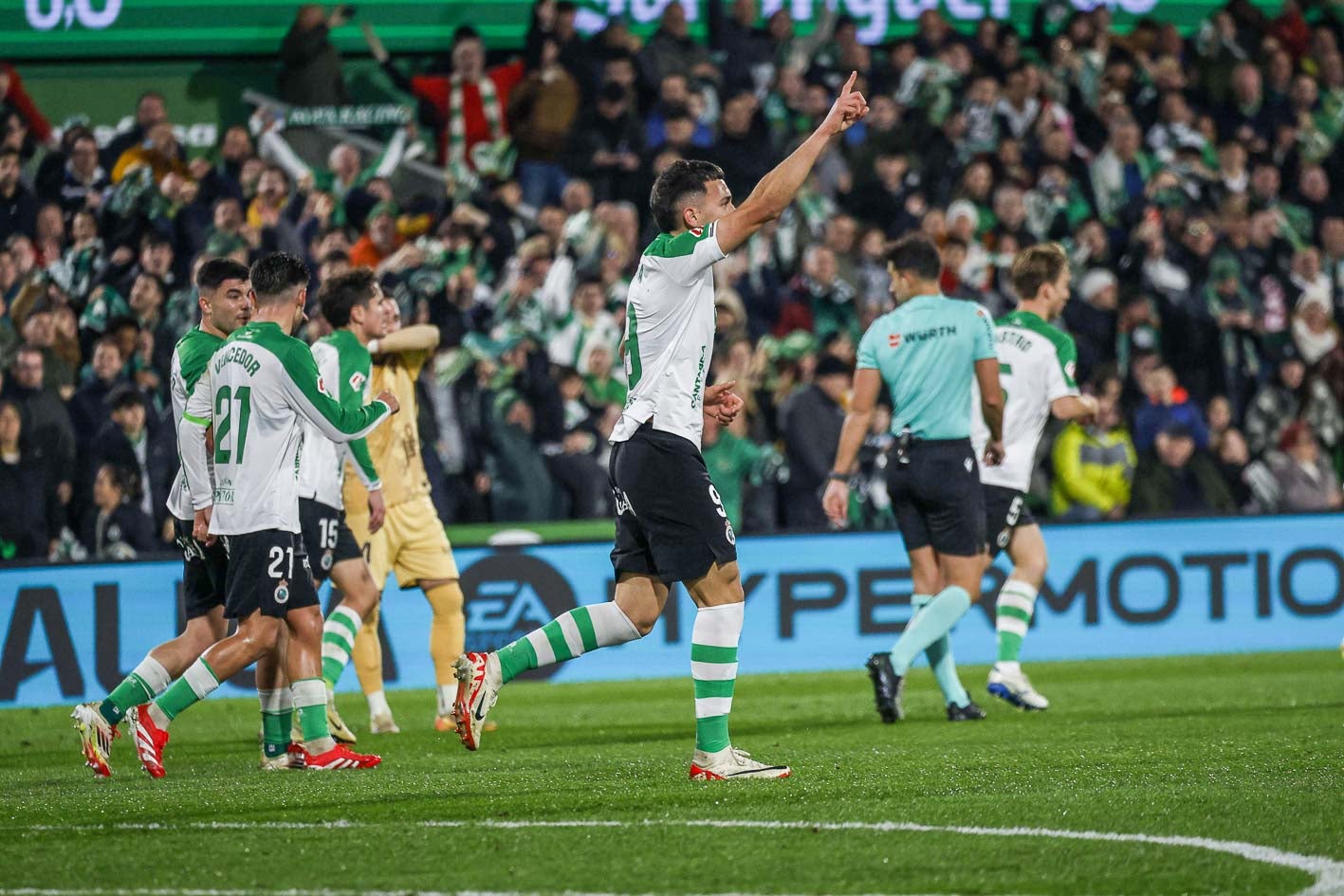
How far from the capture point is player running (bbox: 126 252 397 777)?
24.9 feet

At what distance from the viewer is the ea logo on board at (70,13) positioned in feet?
56.8

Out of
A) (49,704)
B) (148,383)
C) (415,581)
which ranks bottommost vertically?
(49,704)

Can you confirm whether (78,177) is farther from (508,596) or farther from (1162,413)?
(1162,413)

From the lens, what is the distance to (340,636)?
982cm

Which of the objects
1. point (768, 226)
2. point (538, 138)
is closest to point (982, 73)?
point (768, 226)

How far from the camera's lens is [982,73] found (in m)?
18.1

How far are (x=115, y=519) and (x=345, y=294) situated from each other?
179 inches

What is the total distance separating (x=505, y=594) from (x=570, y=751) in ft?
15.8

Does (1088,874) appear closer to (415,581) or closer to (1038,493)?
(415,581)

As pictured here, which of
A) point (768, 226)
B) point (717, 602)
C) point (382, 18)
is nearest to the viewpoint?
point (717, 602)

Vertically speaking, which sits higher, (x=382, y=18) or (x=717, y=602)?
(x=382, y=18)

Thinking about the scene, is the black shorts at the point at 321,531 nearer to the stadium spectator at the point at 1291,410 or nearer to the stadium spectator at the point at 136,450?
the stadium spectator at the point at 136,450

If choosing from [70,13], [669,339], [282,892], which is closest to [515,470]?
[70,13]

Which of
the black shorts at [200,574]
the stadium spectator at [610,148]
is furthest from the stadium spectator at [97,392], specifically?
the black shorts at [200,574]
